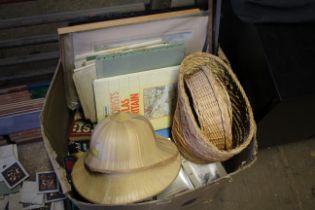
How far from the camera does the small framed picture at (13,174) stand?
131 centimetres

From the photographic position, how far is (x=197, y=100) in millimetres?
924

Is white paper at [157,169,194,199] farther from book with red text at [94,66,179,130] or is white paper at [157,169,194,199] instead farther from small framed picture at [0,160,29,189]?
small framed picture at [0,160,29,189]

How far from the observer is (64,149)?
1.06 m

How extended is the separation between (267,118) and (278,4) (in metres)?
0.37

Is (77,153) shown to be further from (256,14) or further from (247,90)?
(256,14)

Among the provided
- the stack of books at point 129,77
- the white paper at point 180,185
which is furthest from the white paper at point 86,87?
the white paper at point 180,185

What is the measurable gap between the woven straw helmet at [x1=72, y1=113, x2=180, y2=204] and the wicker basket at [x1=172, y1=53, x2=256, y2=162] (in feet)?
0.39

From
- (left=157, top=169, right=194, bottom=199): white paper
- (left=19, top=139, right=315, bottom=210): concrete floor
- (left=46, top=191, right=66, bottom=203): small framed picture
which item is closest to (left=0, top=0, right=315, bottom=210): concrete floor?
(left=19, top=139, right=315, bottom=210): concrete floor

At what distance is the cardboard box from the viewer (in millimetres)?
802

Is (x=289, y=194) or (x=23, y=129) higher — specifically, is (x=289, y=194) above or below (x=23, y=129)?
below

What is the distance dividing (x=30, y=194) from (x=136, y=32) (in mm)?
820

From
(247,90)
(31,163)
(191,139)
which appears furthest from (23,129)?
(247,90)

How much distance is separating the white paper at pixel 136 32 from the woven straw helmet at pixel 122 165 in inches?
10.6

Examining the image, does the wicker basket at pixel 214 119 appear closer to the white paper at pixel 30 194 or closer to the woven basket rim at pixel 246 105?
the woven basket rim at pixel 246 105
